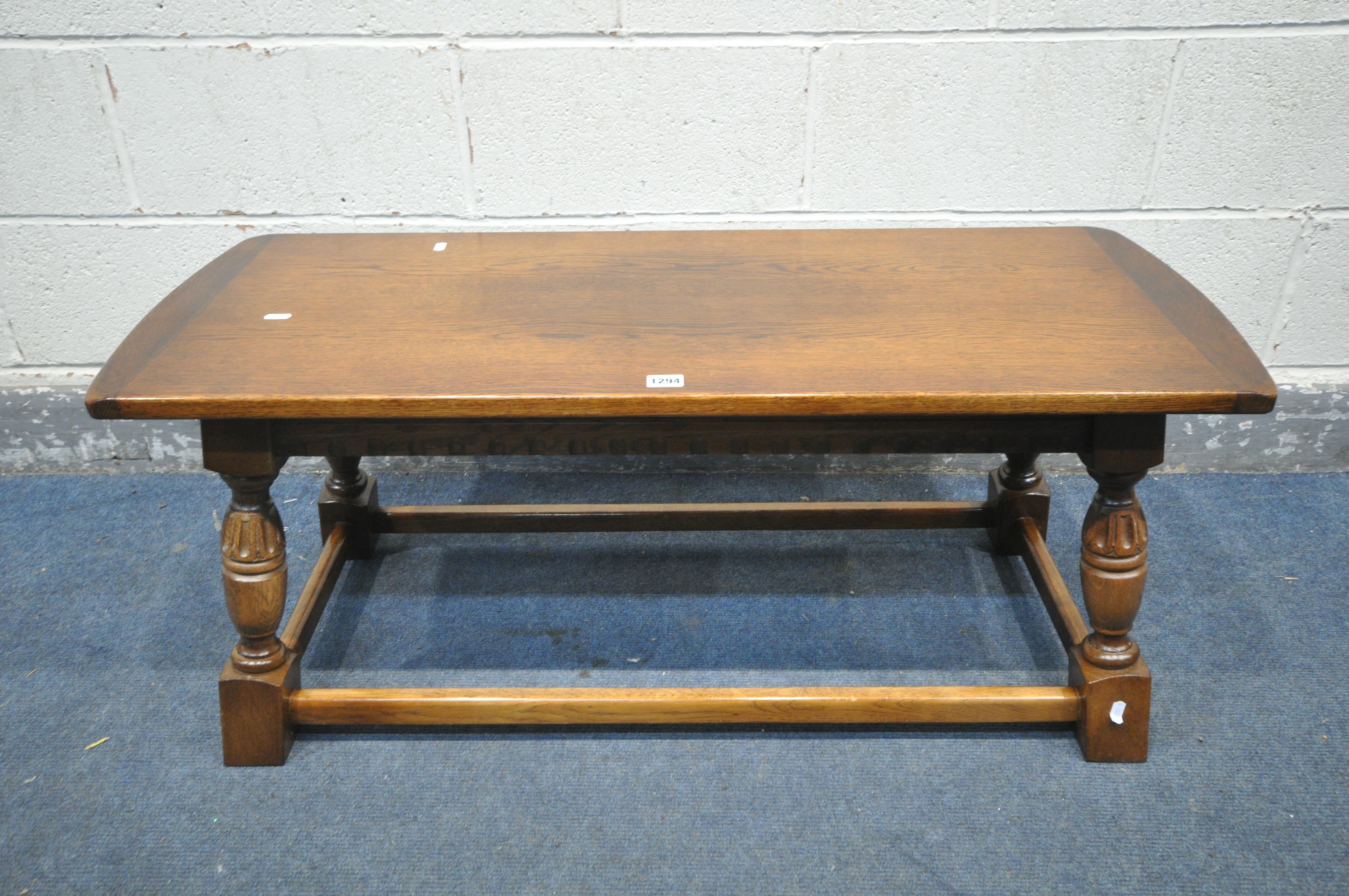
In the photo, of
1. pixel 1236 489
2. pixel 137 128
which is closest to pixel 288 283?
pixel 137 128

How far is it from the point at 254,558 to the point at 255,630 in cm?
12

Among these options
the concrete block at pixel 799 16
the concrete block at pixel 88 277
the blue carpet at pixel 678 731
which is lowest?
the blue carpet at pixel 678 731

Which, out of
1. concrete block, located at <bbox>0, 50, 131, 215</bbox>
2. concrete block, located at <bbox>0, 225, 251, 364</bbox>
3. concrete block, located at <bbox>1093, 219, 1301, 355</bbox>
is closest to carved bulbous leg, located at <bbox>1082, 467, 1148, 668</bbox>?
concrete block, located at <bbox>1093, 219, 1301, 355</bbox>

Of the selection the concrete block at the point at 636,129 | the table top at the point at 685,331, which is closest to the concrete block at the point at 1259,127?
the table top at the point at 685,331

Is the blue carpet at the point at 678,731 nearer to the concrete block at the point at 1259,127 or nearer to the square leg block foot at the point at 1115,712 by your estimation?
the square leg block foot at the point at 1115,712

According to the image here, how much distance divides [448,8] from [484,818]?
4.70 ft

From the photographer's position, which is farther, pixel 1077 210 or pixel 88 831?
pixel 1077 210

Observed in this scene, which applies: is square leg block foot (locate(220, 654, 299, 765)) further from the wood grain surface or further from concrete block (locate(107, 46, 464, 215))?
concrete block (locate(107, 46, 464, 215))

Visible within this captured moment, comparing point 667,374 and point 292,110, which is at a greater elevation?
point 292,110

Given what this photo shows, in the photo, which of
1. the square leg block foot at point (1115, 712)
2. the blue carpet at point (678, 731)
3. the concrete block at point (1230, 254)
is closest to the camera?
the blue carpet at point (678, 731)

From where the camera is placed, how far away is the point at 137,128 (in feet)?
6.66

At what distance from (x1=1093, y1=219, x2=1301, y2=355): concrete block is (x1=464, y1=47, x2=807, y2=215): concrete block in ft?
2.32

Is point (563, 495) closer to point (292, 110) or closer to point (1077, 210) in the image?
point (292, 110)

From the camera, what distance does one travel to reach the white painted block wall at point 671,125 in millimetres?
1946
